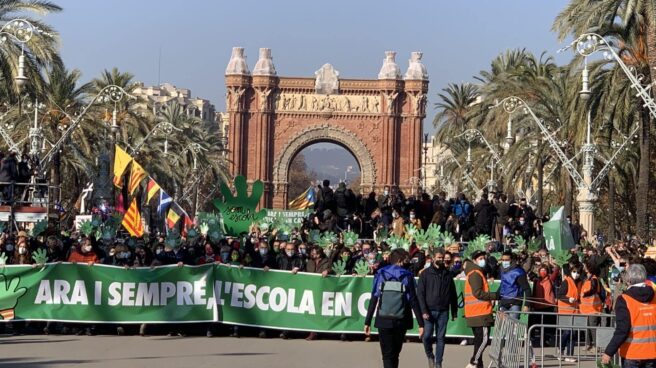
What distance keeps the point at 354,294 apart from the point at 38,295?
470cm

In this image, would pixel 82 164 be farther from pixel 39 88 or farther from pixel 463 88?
pixel 463 88

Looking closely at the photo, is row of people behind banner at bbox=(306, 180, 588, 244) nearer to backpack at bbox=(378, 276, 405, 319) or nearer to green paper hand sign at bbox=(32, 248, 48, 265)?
green paper hand sign at bbox=(32, 248, 48, 265)

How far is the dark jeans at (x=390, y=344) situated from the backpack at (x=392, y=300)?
0.16m

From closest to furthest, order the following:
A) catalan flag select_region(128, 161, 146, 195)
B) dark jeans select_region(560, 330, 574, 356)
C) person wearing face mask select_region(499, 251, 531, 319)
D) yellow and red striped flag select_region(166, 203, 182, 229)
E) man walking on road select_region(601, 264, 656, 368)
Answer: man walking on road select_region(601, 264, 656, 368) → dark jeans select_region(560, 330, 574, 356) → person wearing face mask select_region(499, 251, 531, 319) → yellow and red striped flag select_region(166, 203, 182, 229) → catalan flag select_region(128, 161, 146, 195)

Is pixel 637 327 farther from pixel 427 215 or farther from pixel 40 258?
pixel 427 215

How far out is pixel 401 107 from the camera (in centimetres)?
8788

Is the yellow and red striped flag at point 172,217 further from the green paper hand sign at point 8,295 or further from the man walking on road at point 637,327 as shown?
the man walking on road at point 637,327

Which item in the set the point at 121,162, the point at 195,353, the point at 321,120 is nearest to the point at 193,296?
the point at 195,353

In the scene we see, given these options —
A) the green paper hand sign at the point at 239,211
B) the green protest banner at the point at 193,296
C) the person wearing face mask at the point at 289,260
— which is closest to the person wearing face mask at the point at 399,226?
the green paper hand sign at the point at 239,211

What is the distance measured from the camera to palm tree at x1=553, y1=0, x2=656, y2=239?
29.9 m

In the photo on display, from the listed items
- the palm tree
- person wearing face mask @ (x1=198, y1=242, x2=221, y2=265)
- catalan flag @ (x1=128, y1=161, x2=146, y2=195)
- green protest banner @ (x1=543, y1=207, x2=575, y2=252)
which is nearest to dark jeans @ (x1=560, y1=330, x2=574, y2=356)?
green protest banner @ (x1=543, y1=207, x2=575, y2=252)

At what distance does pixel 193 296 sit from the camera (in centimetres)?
1992

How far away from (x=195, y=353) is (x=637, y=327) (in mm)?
7553

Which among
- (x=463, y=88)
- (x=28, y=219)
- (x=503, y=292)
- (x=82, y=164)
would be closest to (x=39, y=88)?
(x=28, y=219)
